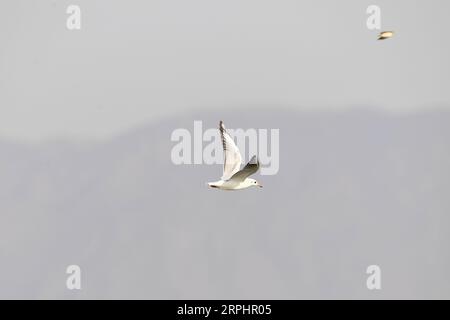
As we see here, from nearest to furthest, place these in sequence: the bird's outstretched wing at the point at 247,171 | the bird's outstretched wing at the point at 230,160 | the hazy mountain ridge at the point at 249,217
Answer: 1. the bird's outstretched wing at the point at 247,171
2. the bird's outstretched wing at the point at 230,160
3. the hazy mountain ridge at the point at 249,217

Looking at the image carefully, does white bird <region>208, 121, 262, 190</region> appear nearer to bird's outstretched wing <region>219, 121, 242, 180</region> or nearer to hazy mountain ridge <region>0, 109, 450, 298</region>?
bird's outstretched wing <region>219, 121, 242, 180</region>

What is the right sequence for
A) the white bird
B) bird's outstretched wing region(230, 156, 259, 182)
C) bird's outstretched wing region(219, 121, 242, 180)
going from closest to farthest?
bird's outstretched wing region(230, 156, 259, 182) → the white bird → bird's outstretched wing region(219, 121, 242, 180)

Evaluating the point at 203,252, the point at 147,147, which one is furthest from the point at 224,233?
the point at 147,147

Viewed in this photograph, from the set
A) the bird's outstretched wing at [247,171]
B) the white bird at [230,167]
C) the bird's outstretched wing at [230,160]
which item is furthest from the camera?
the bird's outstretched wing at [230,160]

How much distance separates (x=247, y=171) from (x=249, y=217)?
154 feet

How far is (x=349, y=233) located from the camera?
216ft

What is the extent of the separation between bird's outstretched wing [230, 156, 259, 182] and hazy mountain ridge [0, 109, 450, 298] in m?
39.5

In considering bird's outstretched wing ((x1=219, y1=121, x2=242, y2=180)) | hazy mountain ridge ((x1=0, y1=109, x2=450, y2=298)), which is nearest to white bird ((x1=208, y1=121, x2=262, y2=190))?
bird's outstretched wing ((x1=219, y1=121, x2=242, y2=180))

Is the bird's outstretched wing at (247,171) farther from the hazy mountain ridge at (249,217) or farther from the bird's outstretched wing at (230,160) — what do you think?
the hazy mountain ridge at (249,217)

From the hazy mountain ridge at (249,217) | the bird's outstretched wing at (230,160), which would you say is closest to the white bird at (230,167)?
the bird's outstretched wing at (230,160)

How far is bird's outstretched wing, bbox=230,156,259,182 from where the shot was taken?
19.7m

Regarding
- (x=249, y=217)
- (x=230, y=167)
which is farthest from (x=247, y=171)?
(x=249, y=217)

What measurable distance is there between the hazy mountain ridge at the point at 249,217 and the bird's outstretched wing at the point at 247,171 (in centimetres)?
3948

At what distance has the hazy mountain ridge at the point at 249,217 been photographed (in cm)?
6312
